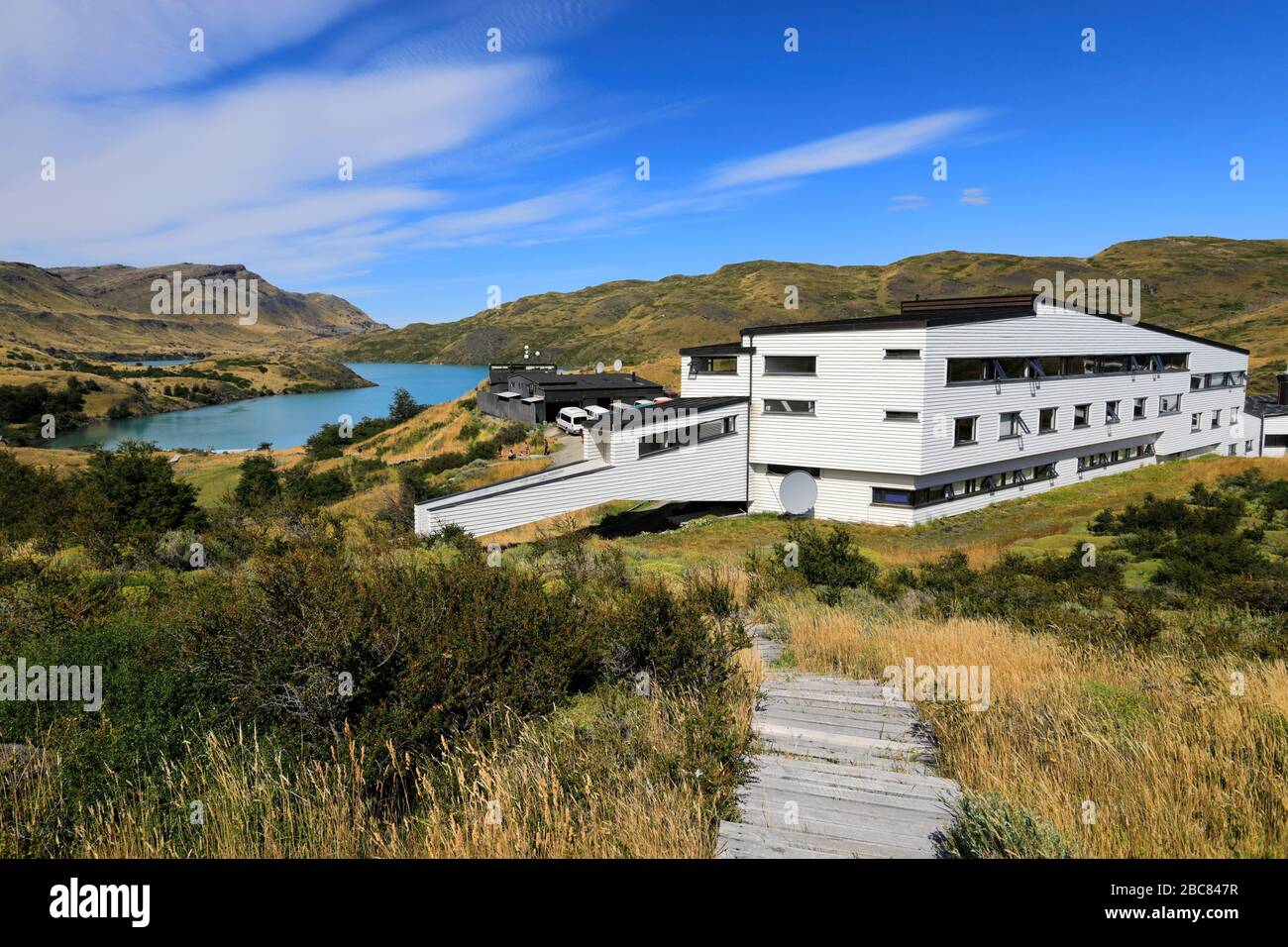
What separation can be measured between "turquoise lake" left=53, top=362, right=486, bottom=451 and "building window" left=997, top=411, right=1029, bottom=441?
68303mm

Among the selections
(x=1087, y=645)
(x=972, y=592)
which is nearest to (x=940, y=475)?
(x=972, y=592)

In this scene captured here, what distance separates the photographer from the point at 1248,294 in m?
124

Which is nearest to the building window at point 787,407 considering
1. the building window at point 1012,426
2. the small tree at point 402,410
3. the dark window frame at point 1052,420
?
the building window at point 1012,426

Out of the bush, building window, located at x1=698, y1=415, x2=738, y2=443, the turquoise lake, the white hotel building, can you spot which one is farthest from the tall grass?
the turquoise lake

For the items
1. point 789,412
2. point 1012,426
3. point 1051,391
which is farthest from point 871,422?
point 1051,391

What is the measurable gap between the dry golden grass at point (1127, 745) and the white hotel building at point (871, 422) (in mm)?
16473

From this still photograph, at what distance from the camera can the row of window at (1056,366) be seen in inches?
1063

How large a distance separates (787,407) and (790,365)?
171cm

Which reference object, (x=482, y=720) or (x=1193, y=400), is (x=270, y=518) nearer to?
(x=482, y=720)

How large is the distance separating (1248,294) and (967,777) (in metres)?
164

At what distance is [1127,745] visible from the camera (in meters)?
4.33

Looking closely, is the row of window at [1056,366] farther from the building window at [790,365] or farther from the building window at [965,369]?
the building window at [790,365]

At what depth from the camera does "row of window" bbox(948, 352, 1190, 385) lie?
2700 centimetres

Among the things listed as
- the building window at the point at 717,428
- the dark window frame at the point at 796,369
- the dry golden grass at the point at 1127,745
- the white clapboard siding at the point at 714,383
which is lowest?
the dry golden grass at the point at 1127,745
